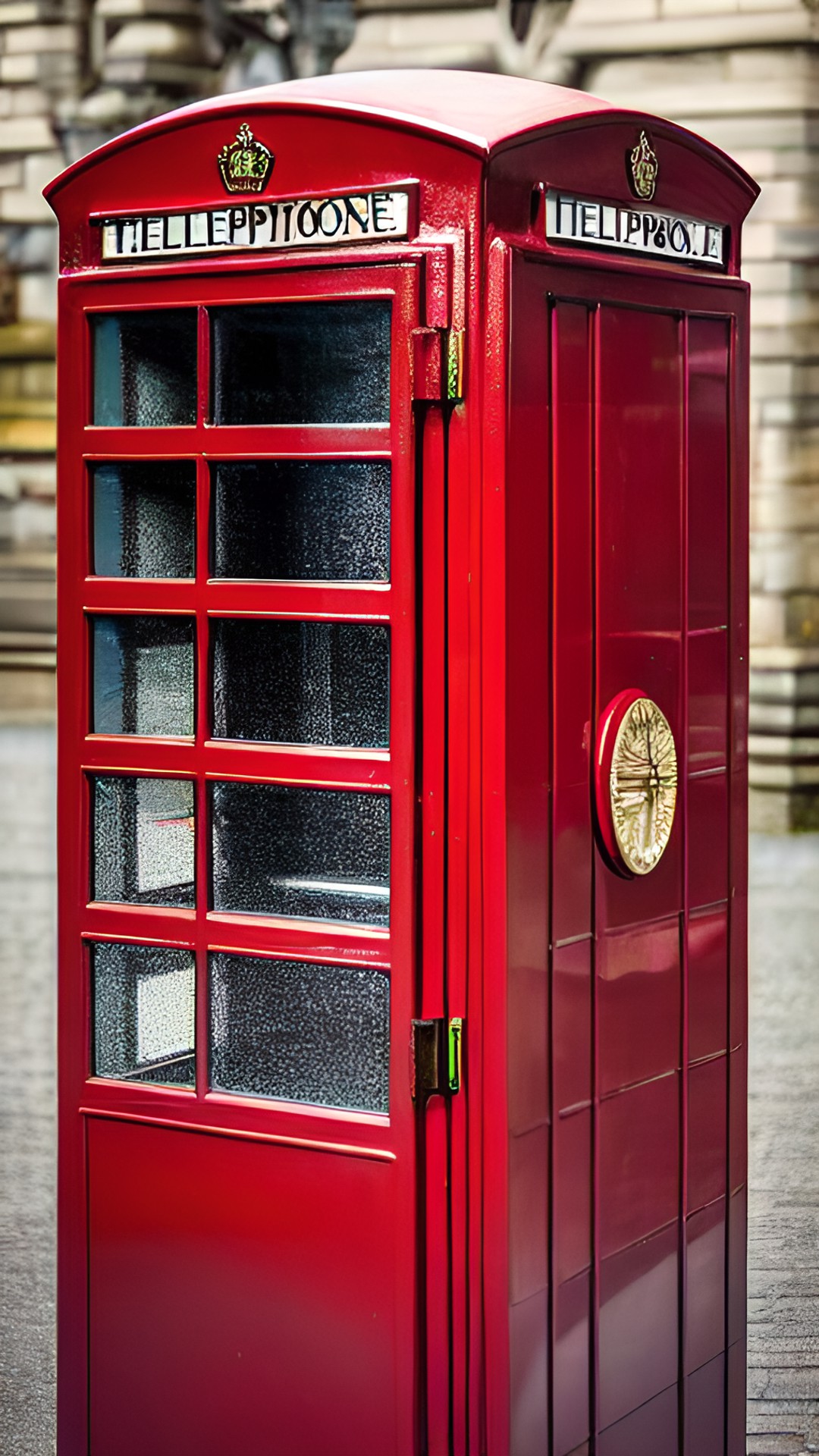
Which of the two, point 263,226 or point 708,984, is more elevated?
point 263,226

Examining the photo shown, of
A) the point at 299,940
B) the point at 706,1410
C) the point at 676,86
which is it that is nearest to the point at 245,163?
the point at 299,940

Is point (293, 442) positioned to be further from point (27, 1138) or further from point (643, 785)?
point (27, 1138)

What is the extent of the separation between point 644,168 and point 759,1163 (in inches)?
143

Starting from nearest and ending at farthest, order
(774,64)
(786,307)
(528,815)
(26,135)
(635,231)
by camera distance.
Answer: (528,815) → (635,231) → (774,64) → (786,307) → (26,135)

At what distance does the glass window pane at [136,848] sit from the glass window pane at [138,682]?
0.09 m

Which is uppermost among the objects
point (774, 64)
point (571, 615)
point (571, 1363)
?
point (774, 64)

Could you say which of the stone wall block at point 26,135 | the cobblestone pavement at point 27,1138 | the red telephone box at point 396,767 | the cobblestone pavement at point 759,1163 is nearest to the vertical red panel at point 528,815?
the red telephone box at point 396,767

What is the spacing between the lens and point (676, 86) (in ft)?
39.0

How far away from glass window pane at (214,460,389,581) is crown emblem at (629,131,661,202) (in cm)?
66

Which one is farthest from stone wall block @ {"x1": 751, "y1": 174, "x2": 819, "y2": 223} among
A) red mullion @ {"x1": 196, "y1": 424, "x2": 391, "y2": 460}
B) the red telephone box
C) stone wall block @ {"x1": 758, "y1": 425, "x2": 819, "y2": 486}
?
red mullion @ {"x1": 196, "y1": 424, "x2": 391, "y2": 460}

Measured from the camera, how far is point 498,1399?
289 cm

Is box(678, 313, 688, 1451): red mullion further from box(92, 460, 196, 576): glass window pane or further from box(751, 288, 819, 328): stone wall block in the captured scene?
box(751, 288, 819, 328): stone wall block

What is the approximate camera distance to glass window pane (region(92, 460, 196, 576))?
3127 mm

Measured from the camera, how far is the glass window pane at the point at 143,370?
3080mm
